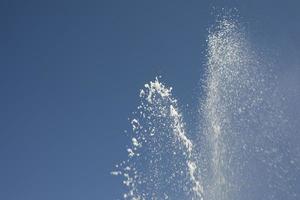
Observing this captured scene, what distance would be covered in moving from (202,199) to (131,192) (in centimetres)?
402

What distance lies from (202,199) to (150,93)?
8.78m

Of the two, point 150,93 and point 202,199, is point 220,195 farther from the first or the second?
point 150,93

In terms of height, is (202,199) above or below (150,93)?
below

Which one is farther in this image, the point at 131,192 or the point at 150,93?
the point at 150,93

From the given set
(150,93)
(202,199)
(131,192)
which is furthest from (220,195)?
(150,93)

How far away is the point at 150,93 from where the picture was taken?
55.3 m

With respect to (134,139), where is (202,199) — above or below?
below

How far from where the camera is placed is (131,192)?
50.4m

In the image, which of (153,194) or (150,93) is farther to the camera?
(150,93)

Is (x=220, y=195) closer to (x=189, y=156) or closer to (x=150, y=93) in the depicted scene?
(x=189, y=156)

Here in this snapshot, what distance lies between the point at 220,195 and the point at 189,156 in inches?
132

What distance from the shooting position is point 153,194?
4950 centimetres

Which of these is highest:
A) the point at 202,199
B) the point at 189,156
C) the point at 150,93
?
the point at 150,93

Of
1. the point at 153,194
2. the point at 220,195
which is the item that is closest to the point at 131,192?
the point at 153,194
